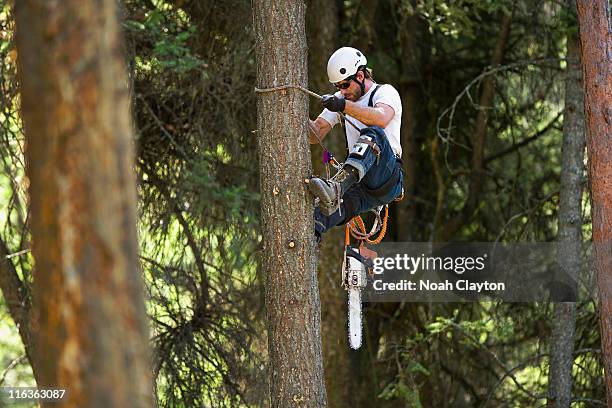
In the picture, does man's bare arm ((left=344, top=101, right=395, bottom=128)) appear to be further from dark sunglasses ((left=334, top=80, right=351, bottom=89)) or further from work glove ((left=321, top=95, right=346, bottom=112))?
dark sunglasses ((left=334, top=80, right=351, bottom=89))

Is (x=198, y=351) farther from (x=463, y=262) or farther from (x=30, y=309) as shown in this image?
(x=463, y=262)

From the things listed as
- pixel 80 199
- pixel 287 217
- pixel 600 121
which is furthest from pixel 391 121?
pixel 80 199

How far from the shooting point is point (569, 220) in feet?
36.2

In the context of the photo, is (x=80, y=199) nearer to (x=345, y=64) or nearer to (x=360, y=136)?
(x=360, y=136)

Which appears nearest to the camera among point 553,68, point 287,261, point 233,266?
point 287,261

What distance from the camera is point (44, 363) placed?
373 centimetres

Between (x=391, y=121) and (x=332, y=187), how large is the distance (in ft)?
3.03

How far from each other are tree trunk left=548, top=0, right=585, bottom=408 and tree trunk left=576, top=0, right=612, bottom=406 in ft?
8.05

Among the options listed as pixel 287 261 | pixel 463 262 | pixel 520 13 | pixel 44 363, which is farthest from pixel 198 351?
pixel 44 363

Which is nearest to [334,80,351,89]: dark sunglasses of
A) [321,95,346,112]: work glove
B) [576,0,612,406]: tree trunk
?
[321,95,346,112]: work glove

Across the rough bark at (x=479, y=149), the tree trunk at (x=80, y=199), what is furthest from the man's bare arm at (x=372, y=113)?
the rough bark at (x=479, y=149)

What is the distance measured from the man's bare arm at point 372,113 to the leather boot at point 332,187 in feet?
1.07

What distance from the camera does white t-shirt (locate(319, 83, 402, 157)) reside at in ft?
23.5

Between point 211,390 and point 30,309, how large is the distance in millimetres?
1925
